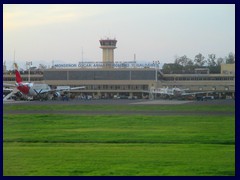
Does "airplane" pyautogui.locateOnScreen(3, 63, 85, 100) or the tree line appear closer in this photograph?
the tree line

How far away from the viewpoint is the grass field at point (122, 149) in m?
6.91

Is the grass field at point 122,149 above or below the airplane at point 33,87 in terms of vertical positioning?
below

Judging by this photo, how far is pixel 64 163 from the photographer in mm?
7484

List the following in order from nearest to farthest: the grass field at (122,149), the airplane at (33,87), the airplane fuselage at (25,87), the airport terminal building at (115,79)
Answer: the grass field at (122,149) → the airport terminal building at (115,79) → the airplane at (33,87) → the airplane fuselage at (25,87)

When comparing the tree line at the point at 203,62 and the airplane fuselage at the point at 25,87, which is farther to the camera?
the airplane fuselage at the point at 25,87

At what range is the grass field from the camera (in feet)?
22.7

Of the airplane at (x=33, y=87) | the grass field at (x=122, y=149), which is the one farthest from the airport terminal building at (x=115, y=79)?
the grass field at (x=122, y=149)

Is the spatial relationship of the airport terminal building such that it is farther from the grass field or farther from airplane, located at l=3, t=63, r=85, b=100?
the grass field

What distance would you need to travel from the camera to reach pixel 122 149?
928 cm

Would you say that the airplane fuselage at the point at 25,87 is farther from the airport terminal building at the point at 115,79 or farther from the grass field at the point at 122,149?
the grass field at the point at 122,149

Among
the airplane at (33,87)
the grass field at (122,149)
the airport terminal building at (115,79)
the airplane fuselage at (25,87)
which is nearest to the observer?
the grass field at (122,149)

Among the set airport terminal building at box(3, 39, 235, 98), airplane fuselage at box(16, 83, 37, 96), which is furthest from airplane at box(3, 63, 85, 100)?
airport terminal building at box(3, 39, 235, 98)
